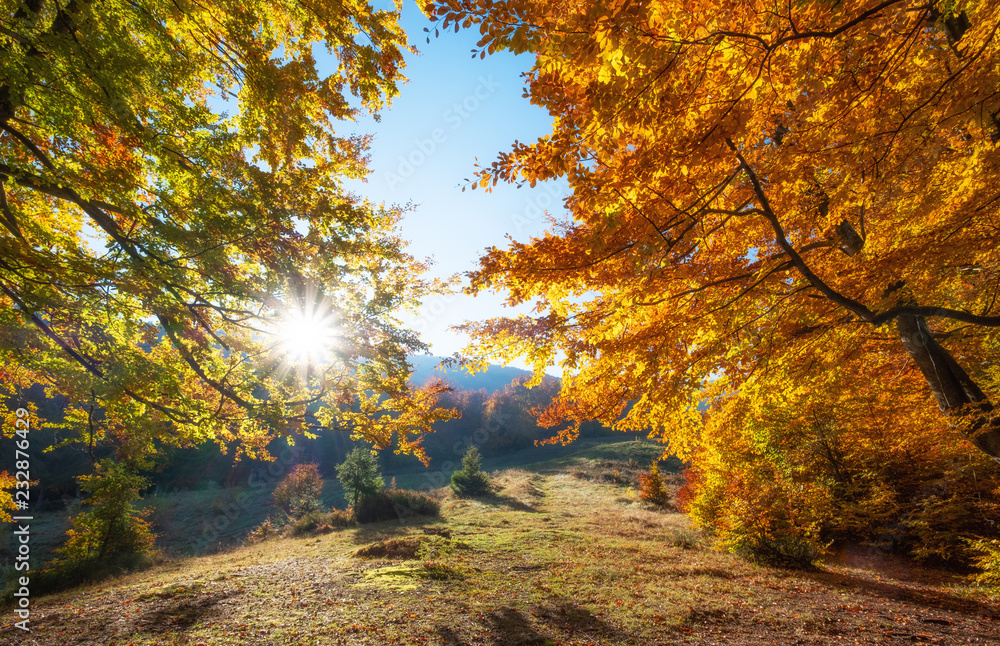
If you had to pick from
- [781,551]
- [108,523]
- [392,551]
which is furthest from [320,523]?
[781,551]

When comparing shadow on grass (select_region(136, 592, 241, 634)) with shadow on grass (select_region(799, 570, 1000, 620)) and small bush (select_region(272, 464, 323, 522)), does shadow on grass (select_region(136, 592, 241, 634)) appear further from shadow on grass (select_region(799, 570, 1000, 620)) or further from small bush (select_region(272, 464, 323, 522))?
small bush (select_region(272, 464, 323, 522))

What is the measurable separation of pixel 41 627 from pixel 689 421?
424 inches

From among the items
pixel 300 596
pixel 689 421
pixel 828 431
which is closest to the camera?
pixel 689 421

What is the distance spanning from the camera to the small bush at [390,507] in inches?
757

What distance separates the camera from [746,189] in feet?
13.7

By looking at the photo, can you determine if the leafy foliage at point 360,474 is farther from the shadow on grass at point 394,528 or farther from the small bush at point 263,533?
the small bush at point 263,533

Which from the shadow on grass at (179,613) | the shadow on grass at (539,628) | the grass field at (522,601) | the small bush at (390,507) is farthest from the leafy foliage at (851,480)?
the small bush at (390,507)

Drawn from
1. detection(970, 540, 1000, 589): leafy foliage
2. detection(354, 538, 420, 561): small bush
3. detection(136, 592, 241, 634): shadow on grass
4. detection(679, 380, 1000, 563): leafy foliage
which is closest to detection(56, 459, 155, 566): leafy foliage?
detection(136, 592, 241, 634): shadow on grass

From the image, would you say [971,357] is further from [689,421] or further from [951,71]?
[951,71]

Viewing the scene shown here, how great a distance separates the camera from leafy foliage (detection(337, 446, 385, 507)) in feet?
68.0

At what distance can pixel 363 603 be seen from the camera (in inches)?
253

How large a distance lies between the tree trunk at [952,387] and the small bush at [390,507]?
20321mm

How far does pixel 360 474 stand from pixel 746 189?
77.2 ft

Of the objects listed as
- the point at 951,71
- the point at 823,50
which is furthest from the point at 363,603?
the point at 951,71
